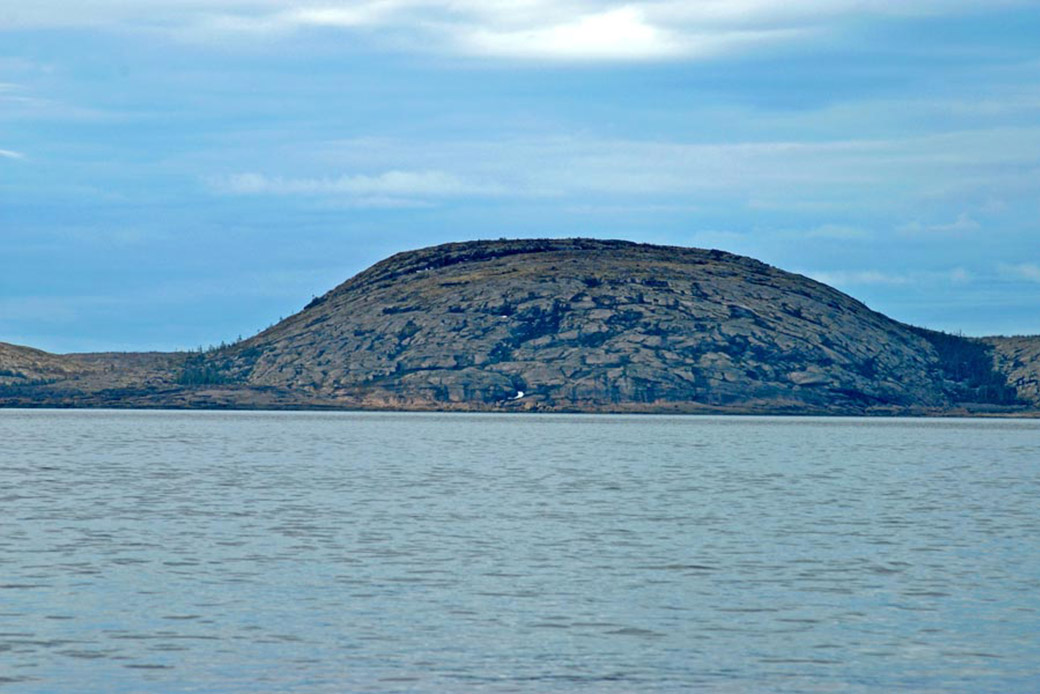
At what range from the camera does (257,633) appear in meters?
31.7

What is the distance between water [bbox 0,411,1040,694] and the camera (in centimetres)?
2806

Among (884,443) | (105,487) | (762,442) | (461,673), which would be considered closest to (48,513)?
(105,487)

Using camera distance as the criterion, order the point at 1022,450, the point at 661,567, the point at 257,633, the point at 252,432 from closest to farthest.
→ the point at 257,633 → the point at 661,567 → the point at 1022,450 → the point at 252,432

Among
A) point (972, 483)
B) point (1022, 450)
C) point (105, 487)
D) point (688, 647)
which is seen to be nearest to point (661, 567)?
point (688, 647)

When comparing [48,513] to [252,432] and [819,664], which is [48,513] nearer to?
[819,664]

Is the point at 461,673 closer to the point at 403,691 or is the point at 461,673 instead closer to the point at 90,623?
the point at 403,691

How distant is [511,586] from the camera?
39000 mm

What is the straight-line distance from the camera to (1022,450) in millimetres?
159750

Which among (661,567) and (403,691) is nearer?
(403,691)

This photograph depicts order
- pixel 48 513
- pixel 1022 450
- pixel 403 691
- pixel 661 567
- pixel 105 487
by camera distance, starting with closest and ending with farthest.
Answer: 1. pixel 403 691
2. pixel 661 567
3. pixel 48 513
4. pixel 105 487
5. pixel 1022 450

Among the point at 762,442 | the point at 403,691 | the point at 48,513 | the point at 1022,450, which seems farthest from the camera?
the point at 762,442

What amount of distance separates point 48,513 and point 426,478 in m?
31.6

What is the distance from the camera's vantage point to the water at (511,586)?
28.1 m

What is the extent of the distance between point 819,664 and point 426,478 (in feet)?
196
